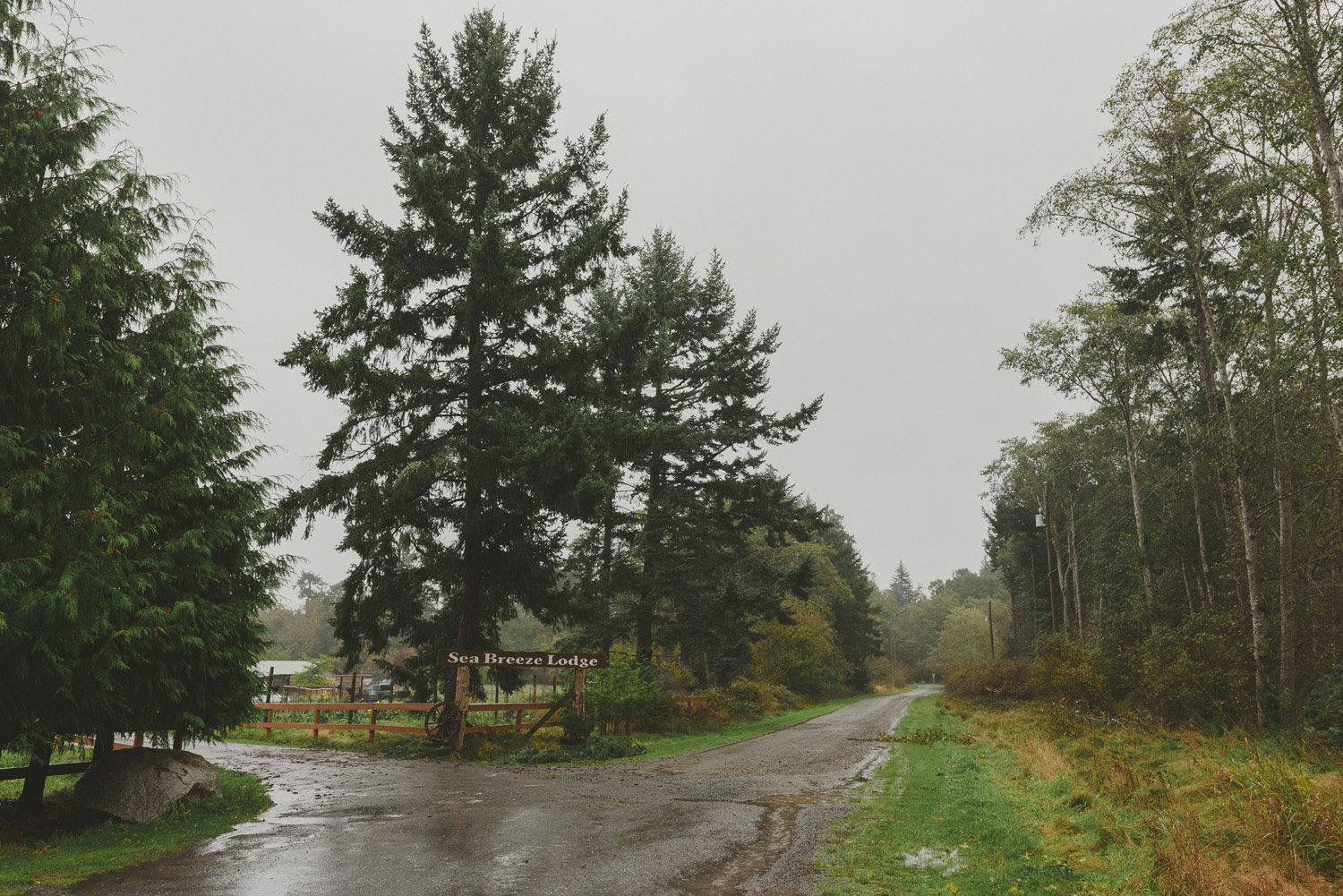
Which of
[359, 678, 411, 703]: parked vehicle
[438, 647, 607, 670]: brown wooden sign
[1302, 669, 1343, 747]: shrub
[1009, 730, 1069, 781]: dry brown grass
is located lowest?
[359, 678, 411, 703]: parked vehicle

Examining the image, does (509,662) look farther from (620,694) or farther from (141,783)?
(141,783)

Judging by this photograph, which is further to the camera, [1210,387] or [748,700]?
[748,700]

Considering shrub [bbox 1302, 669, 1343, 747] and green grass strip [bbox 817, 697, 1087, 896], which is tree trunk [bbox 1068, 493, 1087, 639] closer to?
shrub [bbox 1302, 669, 1343, 747]

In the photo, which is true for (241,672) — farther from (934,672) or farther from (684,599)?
(934,672)

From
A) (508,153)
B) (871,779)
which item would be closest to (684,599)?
(871,779)

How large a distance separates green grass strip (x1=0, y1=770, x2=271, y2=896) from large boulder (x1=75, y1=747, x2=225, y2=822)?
159 millimetres

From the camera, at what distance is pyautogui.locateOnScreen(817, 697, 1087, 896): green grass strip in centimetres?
607

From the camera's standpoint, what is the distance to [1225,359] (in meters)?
19.0

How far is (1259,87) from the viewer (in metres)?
12.5

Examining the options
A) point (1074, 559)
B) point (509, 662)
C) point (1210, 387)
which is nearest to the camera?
point (509, 662)

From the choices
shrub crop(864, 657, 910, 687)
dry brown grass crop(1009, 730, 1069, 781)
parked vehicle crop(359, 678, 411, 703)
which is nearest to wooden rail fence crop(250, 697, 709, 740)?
dry brown grass crop(1009, 730, 1069, 781)

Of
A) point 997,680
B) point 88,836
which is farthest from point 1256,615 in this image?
point 997,680

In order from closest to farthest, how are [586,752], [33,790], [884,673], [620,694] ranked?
[33,790] < [586,752] < [620,694] < [884,673]

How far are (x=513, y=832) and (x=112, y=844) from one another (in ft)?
13.5
